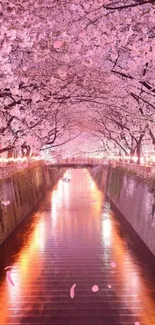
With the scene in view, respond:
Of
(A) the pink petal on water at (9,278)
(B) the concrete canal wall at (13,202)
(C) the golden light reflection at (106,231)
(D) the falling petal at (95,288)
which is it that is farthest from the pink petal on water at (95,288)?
(B) the concrete canal wall at (13,202)

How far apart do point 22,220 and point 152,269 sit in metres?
15.6

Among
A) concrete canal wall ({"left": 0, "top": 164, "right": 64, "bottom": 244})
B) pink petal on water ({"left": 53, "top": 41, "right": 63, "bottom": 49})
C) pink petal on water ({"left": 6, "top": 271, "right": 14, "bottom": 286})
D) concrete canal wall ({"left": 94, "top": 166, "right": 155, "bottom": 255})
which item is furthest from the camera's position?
concrete canal wall ({"left": 0, "top": 164, "right": 64, "bottom": 244})

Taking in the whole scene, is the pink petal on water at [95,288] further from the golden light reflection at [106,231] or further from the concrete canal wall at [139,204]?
the golden light reflection at [106,231]

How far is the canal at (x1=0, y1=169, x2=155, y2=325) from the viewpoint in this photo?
12.6m

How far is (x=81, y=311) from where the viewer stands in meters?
12.8

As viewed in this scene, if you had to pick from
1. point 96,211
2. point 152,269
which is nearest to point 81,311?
point 152,269

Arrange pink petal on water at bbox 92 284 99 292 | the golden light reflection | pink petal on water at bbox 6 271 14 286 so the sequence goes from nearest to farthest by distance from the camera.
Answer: pink petal on water at bbox 92 284 99 292 → pink petal on water at bbox 6 271 14 286 → the golden light reflection

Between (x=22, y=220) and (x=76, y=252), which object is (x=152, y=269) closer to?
(x=76, y=252)

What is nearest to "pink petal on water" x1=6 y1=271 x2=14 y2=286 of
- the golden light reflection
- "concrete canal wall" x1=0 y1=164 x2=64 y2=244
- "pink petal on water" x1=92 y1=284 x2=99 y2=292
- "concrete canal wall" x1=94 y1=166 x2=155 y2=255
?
"pink petal on water" x1=92 y1=284 x2=99 y2=292

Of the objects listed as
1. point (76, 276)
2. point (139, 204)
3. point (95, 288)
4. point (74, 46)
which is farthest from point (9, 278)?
point (139, 204)

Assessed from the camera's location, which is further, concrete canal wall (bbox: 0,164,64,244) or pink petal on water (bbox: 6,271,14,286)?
concrete canal wall (bbox: 0,164,64,244)

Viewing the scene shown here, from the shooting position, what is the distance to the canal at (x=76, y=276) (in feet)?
41.3

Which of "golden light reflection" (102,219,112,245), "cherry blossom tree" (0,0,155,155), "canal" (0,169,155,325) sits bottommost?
"golden light reflection" (102,219,112,245)

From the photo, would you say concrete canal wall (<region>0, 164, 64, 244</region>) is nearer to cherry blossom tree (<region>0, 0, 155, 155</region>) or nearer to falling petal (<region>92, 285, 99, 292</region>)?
cherry blossom tree (<region>0, 0, 155, 155</region>)
